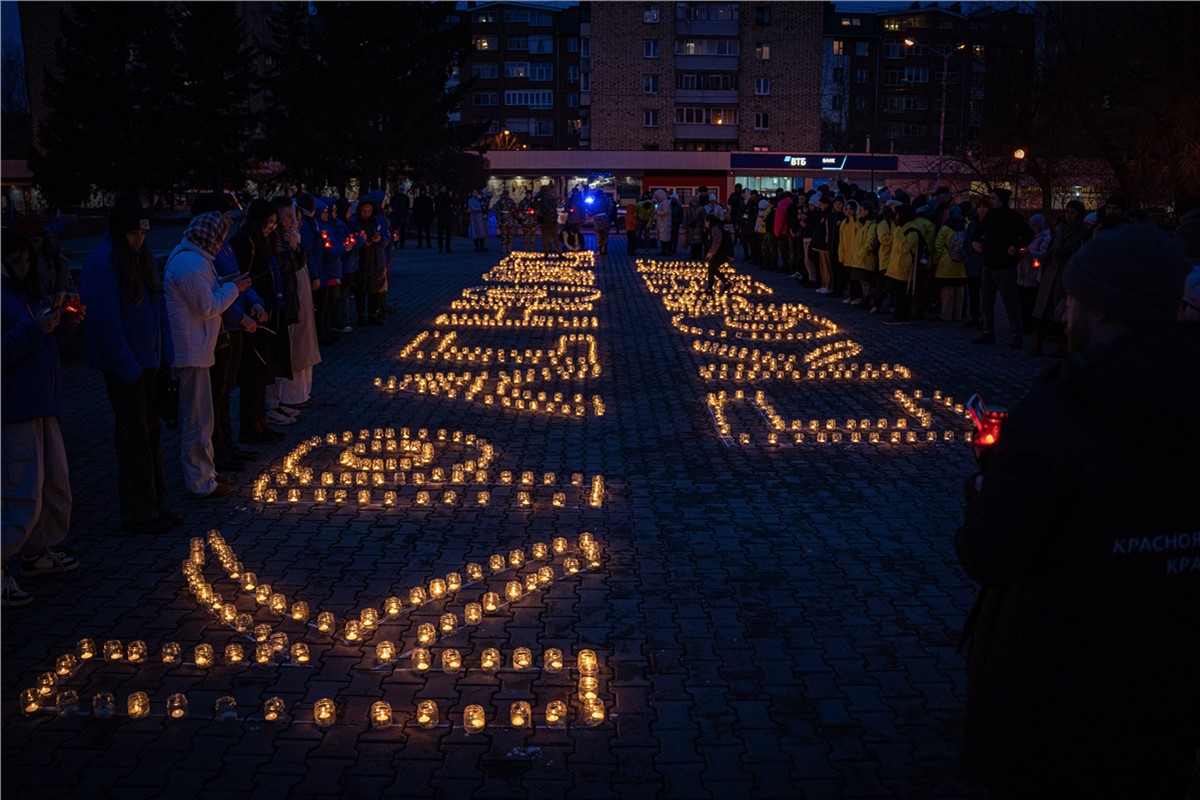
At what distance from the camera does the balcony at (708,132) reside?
81750mm

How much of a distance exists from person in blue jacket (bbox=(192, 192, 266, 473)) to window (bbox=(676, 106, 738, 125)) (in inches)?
2994

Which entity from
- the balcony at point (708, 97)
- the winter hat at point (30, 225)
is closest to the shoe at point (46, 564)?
the winter hat at point (30, 225)

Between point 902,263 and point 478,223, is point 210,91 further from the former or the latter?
point 902,263

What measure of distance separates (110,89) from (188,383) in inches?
1538

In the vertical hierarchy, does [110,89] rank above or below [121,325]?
above

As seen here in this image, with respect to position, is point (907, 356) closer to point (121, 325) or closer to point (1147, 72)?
point (121, 325)

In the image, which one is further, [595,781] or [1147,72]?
[1147,72]

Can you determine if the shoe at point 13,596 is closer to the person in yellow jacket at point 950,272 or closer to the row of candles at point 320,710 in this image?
the row of candles at point 320,710

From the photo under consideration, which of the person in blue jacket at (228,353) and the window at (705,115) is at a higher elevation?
the window at (705,115)

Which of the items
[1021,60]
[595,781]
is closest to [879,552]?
[595,781]

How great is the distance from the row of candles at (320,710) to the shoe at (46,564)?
1758 millimetres

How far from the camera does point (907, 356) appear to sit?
14.9 metres

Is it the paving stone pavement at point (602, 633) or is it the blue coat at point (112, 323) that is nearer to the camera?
the paving stone pavement at point (602, 633)

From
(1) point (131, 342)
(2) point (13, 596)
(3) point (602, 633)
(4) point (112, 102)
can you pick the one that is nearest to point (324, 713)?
(3) point (602, 633)
